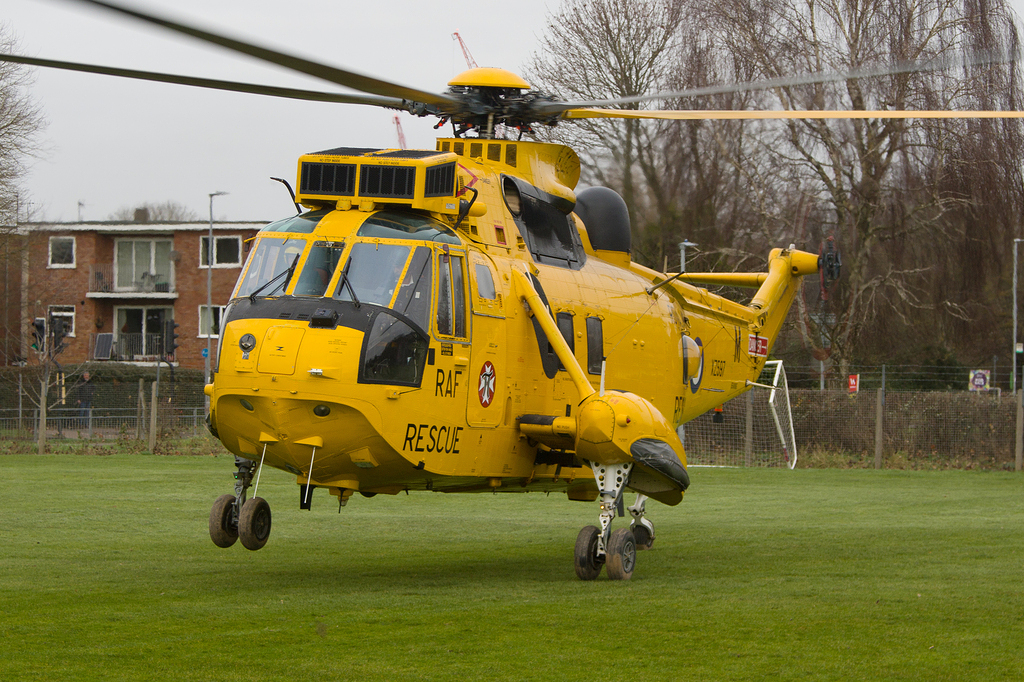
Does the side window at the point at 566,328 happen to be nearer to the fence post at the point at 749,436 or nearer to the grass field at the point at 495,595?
the grass field at the point at 495,595

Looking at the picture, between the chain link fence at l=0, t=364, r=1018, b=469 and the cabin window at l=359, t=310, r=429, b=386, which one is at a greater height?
the cabin window at l=359, t=310, r=429, b=386

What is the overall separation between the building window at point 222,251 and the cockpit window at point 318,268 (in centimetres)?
5220

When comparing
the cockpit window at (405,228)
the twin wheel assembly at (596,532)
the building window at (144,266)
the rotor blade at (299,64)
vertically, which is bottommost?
the twin wheel assembly at (596,532)

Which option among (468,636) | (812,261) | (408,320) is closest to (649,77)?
(812,261)

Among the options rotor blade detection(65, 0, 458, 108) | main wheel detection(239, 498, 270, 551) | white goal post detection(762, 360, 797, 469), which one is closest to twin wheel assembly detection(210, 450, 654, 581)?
main wheel detection(239, 498, 270, 551)

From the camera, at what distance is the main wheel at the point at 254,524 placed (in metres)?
11.7

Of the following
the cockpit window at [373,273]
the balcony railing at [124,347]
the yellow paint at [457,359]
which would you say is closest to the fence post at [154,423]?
the yellow paint at [457,359]

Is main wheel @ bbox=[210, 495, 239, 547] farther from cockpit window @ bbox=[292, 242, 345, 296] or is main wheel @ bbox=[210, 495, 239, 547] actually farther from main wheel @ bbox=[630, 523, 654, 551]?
main wheel @ bbox=[630, 523, 654, 551]

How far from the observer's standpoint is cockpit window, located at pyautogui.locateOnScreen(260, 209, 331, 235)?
11.8 meters

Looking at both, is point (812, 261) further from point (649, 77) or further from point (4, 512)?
point (649, 77)

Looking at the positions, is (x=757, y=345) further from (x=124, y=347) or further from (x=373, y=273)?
(x=124, y=347)

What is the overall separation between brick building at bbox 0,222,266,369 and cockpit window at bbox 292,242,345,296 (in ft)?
166

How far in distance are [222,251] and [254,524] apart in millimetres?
52964

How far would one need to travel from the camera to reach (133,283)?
211 ft
